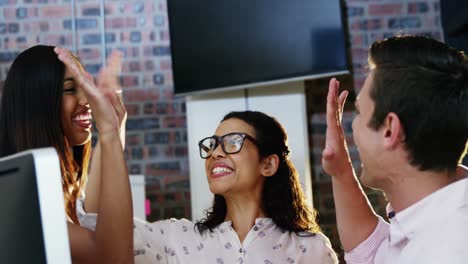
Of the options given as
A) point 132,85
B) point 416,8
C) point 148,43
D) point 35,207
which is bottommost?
point 35,207

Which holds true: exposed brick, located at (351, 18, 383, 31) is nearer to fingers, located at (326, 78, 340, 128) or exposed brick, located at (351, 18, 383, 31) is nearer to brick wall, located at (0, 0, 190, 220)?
brick wall, located at (0, 0, 190, 220)

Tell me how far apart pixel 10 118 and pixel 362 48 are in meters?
3.07

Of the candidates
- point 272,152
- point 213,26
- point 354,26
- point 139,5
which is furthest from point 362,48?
point 272,152

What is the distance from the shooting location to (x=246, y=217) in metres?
2.39

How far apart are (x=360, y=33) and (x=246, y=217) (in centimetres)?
251

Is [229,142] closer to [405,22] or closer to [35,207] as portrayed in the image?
[35,207]

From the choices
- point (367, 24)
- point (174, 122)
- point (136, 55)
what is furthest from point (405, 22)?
point (136, 55)

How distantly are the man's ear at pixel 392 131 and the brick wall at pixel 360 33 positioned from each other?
10.2 feet

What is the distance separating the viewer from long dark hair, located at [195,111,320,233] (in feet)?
7.91

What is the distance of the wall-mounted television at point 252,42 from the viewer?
13.3 feet

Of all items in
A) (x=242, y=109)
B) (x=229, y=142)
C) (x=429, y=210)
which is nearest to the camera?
(x=429, y=210)

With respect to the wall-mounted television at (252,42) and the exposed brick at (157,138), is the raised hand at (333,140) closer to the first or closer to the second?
the wall-mounted television at (252,42)

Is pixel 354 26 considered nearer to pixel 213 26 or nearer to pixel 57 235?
pixel 213 26

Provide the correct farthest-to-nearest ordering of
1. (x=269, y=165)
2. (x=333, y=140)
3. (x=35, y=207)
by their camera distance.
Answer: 1. (x=269, y=165)
2. (x=333, y=140)
3. (x=35, y=207)
